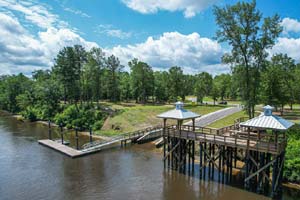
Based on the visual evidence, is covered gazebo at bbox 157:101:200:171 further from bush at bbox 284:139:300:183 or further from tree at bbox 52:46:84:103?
tree at bbox 52:46:84:103

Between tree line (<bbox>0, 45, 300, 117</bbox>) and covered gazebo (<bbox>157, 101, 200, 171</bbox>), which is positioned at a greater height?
tree line (<bbox>0, 45, 300, 117</bbox>)

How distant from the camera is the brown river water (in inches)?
669

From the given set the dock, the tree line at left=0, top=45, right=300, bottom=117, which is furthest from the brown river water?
the tree line at left=0, top=45, right=300, bottom=117

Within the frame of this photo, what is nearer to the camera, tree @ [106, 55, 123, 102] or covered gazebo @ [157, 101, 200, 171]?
covered gazebo @ [157, 101, 200, 171]

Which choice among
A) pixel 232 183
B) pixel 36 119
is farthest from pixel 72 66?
pixel 232 183

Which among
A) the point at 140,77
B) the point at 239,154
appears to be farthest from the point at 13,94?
the point at 239,154

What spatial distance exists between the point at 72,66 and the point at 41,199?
35.4 m

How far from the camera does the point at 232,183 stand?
1864 centimetres

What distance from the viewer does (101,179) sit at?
1997cm

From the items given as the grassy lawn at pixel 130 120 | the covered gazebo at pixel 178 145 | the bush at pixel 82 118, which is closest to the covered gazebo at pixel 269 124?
the covered gazebo at pixel 178 145

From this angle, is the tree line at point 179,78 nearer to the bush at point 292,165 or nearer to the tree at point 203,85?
the tree at point 203,85

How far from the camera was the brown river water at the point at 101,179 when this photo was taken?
16984mm

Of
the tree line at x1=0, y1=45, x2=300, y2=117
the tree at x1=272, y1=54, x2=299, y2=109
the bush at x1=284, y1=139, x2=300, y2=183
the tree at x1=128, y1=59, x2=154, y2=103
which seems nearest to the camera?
the bush at x1=284, y1=139, x2=300, y2=183

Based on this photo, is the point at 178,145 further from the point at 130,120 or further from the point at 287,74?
the point at 287,74
